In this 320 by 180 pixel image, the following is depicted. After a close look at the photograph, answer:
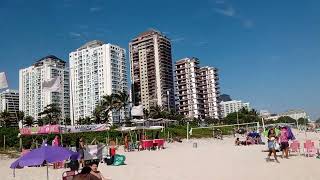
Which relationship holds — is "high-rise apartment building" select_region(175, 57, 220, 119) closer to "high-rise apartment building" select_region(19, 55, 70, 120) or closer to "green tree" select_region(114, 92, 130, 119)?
"high-rise apartment building" select_region(19, 55, 70, 120)

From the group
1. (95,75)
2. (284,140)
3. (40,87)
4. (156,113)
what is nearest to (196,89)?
(95,75)

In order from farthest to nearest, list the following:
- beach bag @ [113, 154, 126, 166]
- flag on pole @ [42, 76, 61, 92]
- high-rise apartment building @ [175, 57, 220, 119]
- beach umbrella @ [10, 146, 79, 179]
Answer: high-rise apartment building @ [175, 57, 220, 119]
flag on pole @ [42, 76, 61, 92]
beach bag @ [113, 154, 126, 166]
beach umbrella @ [10, 146, 79, 179]

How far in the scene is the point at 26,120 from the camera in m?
95.9

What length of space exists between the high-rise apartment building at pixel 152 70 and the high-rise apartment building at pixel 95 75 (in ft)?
43.5

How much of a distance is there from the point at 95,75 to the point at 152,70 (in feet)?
78.4

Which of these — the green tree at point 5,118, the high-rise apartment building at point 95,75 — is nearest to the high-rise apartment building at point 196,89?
the high-rise apartment building at point 95,75

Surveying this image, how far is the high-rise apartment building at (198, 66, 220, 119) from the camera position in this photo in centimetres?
14750

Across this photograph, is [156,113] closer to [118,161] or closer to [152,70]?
[152,70]

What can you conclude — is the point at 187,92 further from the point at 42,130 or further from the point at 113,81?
the point at 42,130

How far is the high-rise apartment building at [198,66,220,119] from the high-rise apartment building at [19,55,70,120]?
50.9 metres

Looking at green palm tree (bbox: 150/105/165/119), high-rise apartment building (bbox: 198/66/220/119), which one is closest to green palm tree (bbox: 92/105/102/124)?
green palm tree (bbox: 150/105/165/119)

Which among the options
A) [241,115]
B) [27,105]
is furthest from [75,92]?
[241,115]

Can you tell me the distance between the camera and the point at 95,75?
120 meters

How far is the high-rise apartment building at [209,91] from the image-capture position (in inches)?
5807
